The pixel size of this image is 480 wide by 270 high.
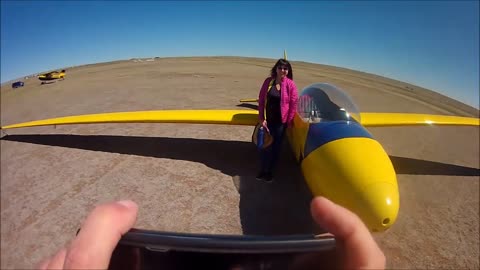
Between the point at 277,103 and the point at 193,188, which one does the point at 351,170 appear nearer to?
the point at 277,103

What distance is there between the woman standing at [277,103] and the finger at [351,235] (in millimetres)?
4481

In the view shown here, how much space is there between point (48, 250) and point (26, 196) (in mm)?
1624

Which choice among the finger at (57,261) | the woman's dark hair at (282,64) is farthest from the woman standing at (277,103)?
the finger at (57,261)

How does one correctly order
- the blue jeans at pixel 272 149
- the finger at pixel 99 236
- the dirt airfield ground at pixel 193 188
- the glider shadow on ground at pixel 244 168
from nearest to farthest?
1. the finger at pixel 99 236
2. the dirt airfield ground at pixel 193 188
3. the glider shadow on ground at pixel 244 168
4. the blue jeans at pixel 272 149

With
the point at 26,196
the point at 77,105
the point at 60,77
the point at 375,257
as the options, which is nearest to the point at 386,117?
the point at 375,257

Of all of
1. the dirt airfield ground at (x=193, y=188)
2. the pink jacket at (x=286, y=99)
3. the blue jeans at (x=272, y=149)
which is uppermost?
the pink jacket at (x=286, y=99)

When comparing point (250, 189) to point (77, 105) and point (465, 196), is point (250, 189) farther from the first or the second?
point (77, 105)

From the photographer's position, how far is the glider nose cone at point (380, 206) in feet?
10.7

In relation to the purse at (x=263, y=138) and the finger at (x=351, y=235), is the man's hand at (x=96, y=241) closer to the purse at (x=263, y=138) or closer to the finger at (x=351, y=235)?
the finger at (x=351, y=235)

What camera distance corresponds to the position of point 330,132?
4.39m

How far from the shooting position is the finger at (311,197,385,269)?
798 mm

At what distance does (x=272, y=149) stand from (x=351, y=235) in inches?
186

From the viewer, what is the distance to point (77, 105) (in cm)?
1305

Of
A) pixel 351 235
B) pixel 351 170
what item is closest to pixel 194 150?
pixel 351 170
